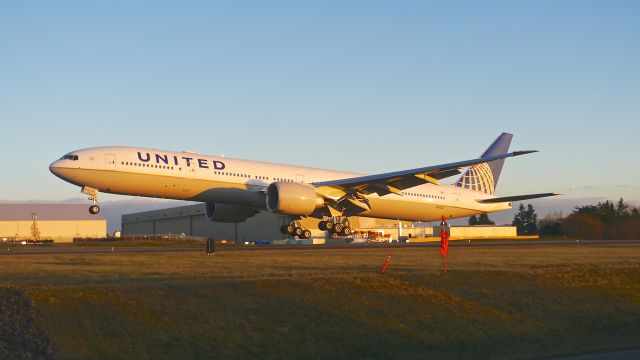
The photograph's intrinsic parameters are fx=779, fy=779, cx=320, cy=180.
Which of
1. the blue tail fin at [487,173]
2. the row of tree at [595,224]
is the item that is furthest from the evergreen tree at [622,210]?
the blue tail fin at [487,173]

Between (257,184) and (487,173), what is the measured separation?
23866 mm

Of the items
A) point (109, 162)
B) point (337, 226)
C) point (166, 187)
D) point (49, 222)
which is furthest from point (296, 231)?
point (49, 222)

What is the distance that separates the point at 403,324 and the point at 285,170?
94.7 feet

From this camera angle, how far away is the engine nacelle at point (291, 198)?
45000 mm

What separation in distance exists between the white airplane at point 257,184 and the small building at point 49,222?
6065 cm

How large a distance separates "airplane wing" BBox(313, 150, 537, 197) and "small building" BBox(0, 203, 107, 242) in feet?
216

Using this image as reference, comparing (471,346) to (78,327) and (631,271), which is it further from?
(631,271)

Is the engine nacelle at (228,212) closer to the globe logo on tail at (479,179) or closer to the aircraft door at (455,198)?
the aircraft door at (455,198)

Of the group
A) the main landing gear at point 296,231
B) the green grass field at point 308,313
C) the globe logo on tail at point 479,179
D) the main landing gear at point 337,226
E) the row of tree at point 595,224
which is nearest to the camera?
the green grass field at point 308,313

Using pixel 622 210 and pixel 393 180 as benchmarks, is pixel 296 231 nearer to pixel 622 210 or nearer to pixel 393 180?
pixel 393 180

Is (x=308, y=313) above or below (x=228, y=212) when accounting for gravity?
below

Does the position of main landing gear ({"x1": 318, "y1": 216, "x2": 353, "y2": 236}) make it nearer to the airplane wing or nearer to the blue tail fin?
the airplane wing

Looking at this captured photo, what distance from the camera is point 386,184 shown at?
1921 inches

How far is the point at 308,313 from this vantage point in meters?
21.9
